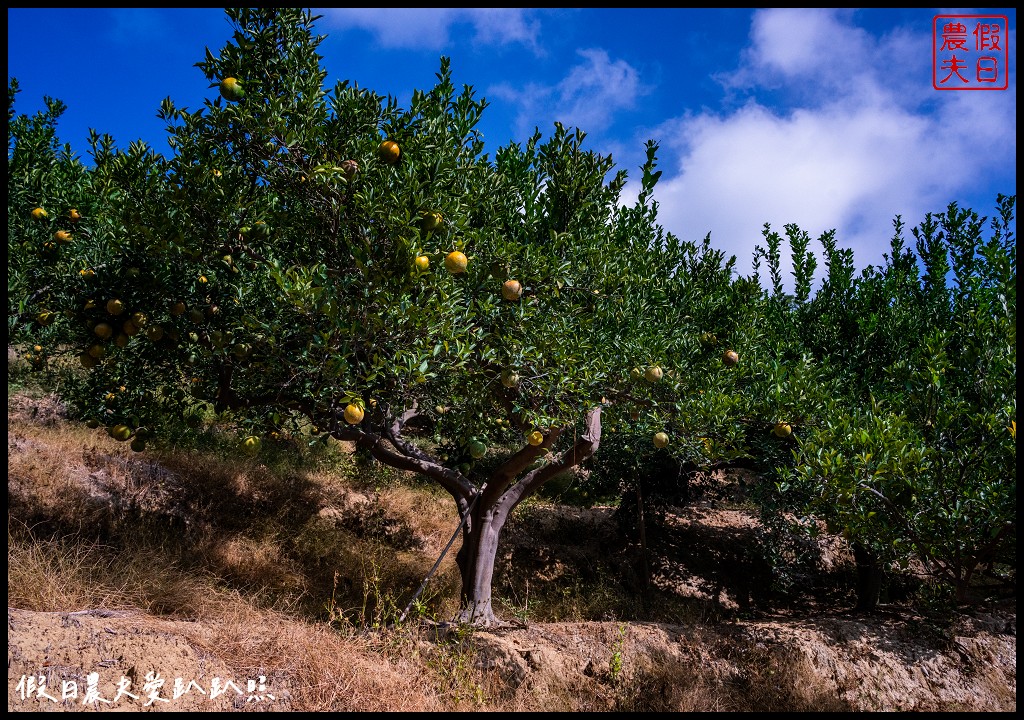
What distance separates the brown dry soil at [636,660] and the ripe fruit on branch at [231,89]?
402cm

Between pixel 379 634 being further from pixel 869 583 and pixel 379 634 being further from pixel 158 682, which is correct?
pixel 869 583

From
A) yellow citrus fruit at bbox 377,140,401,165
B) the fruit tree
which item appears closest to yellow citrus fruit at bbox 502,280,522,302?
→ the fruit tree

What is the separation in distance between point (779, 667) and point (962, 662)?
2.15m

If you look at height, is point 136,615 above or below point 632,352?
below

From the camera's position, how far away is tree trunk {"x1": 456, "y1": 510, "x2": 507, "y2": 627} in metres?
6.51

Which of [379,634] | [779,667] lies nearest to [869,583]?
[779,667]

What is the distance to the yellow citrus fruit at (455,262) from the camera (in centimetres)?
406

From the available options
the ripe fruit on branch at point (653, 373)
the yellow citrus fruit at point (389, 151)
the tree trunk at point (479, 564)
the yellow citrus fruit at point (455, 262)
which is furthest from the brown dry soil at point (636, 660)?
the yellow citrus fruit at point (389, 151)

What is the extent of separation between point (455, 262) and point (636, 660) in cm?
416

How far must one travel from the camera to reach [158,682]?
4.16 meters

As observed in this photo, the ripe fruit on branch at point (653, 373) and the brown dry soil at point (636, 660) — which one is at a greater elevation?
the ripe fruit on branch at point (653, 373)

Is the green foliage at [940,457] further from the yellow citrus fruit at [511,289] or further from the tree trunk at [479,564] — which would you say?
the tree trunk at [479,564]

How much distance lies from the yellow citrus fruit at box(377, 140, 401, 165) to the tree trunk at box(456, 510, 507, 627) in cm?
408

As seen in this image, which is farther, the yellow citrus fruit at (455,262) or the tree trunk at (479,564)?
the tree trunk at (479,564)
